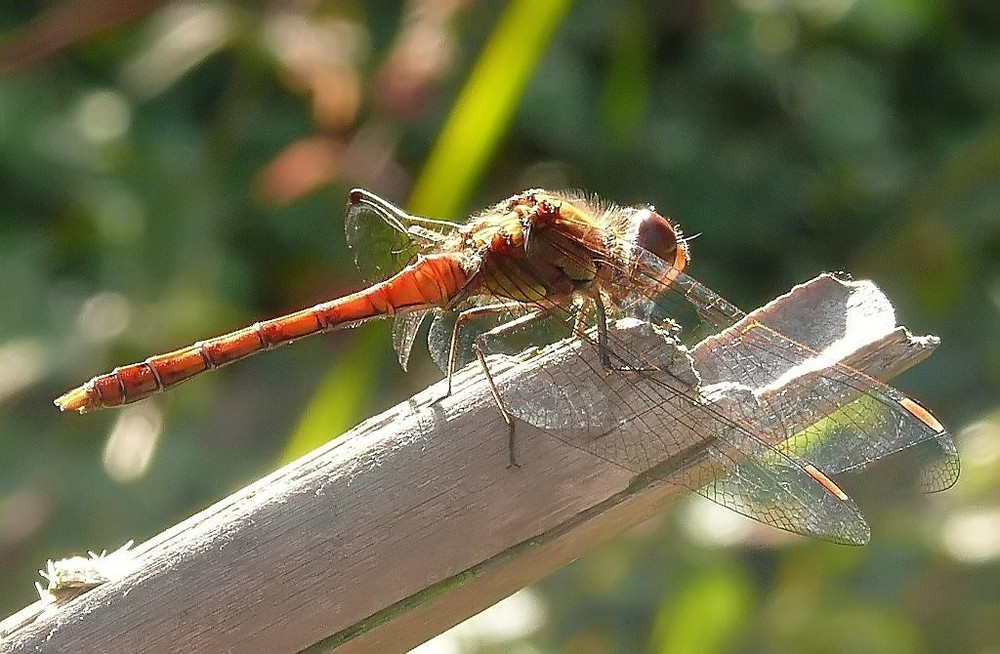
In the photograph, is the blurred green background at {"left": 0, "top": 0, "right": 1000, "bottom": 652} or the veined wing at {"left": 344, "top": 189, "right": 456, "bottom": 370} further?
the blurred green background at {"left": 0, "top": 0, "right": 1000, "bottom": 652}

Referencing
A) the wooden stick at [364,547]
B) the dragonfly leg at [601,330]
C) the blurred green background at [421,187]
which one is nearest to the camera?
the wooden stick at [364,547]

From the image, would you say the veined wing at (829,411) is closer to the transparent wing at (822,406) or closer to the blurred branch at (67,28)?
the transparent wing at (822,406)

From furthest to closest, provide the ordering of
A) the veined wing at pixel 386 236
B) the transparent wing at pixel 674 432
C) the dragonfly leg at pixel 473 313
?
the veined wing at pixel 386 236
the dragonfly leg at pixel 473 313
the transparent wing at pixel 674 432

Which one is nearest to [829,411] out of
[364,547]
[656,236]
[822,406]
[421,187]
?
[822,406]

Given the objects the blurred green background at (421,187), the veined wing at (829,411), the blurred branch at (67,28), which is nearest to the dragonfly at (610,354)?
the veined wing at (829,411)

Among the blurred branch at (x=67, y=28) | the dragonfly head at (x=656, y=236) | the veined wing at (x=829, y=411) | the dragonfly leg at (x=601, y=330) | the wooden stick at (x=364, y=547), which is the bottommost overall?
the wooden stick at (x=364, y=547)

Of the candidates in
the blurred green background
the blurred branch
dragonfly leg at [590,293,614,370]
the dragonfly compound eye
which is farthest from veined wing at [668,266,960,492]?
the blurred branch

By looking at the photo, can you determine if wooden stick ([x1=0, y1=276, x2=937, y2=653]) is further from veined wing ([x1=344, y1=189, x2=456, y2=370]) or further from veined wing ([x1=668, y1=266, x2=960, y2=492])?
veined wing ([x1=344, y1=189, x2=456, y2=370])
